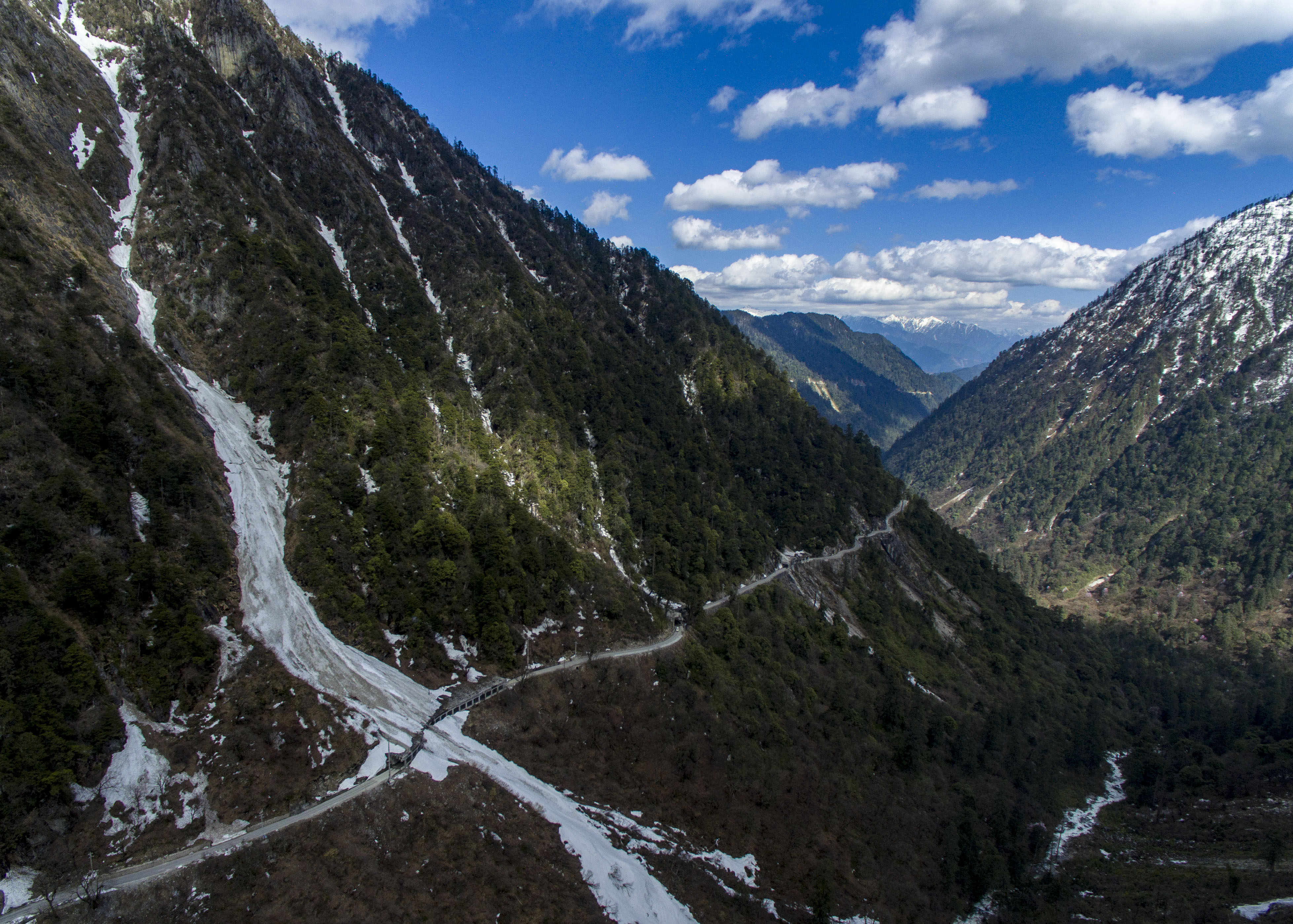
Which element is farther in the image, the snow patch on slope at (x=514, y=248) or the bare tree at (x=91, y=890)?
the snow patch on slope at (x=514, y=248)

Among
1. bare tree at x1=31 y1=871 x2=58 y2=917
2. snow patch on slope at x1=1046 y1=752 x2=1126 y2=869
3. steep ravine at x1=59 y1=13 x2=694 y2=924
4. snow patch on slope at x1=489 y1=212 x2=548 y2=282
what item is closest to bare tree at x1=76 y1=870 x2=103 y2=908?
bare tree at x1=31 y1=871 x2=58 y2=917

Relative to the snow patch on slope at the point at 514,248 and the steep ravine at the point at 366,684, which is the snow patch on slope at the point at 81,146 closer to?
the steep ravine at the point at 366,684

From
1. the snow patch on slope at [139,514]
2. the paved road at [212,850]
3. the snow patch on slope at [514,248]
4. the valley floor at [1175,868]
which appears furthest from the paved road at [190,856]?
the snow patch on slope at [514,248]

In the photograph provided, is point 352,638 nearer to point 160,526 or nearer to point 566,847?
point 160,526

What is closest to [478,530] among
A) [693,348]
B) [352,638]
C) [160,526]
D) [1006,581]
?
[352,638]

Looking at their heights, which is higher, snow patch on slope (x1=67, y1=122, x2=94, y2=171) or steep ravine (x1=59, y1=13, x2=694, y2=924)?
snow patch on slope (x1=67, y1=122, x2=94, y2=171)

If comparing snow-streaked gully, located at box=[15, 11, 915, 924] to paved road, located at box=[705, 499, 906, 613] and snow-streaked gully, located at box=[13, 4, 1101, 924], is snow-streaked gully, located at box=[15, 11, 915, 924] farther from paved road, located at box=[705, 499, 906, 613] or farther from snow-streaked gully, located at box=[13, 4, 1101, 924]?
paved road, located at box=[705, 499, 906, 613]

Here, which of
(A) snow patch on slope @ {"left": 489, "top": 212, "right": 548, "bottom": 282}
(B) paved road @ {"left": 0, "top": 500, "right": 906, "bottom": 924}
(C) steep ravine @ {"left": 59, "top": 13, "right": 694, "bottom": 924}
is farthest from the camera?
(A) snow patch on slope @ {"left": 489, "top": 212, "right": 548, "bottom": 282}

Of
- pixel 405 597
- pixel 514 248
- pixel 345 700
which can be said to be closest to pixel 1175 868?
pixel 405 597
